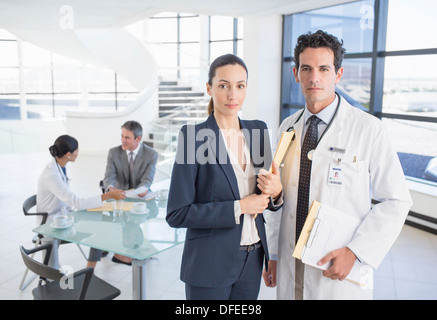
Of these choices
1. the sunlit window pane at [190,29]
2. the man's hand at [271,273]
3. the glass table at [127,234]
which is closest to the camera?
the man's hand at [271,273]

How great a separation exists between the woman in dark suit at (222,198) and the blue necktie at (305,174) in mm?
110

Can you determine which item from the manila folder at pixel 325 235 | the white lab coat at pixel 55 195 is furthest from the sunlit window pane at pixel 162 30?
the manila folder at pixel 325 235

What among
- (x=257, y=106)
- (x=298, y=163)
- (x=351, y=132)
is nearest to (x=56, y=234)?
(x=298, y=163)

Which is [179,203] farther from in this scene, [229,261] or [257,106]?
[257,106]

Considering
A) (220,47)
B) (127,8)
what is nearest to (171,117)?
(127,8)

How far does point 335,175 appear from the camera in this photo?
157 centimetres

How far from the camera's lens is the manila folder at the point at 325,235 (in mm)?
1498

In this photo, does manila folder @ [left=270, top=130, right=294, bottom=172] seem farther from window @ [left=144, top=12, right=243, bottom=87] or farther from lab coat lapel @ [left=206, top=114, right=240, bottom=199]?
window @ [left=144, top=12, right=243, bottom=87]

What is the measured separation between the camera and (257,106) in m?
7.83

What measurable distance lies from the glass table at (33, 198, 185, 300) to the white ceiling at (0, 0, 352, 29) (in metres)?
4.28

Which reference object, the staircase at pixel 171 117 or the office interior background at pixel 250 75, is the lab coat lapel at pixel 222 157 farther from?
the staircase at pixel 171 117

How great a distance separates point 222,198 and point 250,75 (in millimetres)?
6572

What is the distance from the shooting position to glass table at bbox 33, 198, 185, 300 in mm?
2646
